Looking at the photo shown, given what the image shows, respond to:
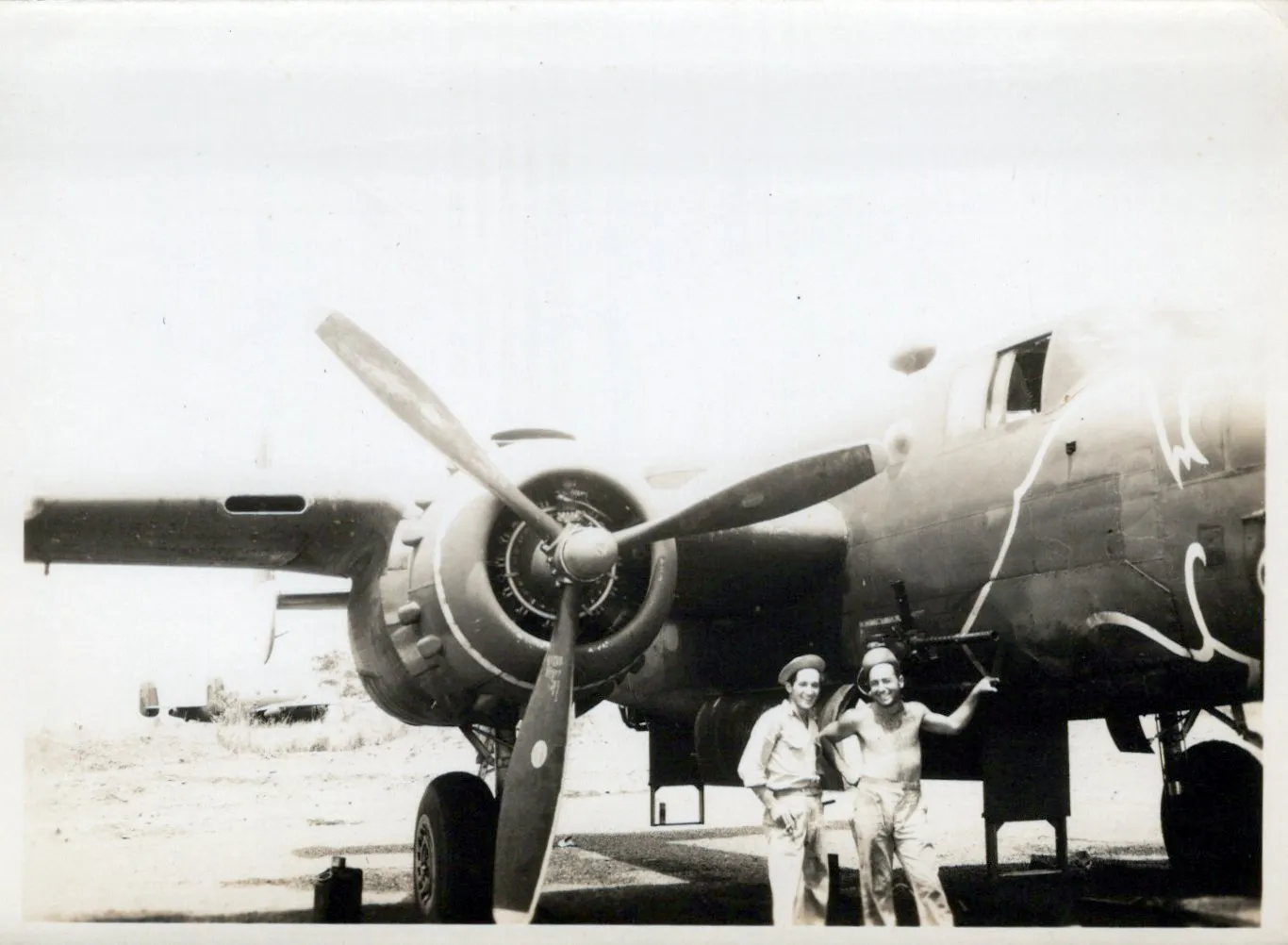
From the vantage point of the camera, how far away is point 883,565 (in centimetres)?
667

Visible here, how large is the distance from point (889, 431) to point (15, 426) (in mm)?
5092

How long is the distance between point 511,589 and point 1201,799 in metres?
4.32

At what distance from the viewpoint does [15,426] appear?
6.88 metres

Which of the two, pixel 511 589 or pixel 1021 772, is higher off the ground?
pixel 511 589

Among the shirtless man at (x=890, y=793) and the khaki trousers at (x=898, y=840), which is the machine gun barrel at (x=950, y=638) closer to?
the shirtless man at (x=890, y=793)

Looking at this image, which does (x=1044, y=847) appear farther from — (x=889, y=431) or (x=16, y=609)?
(x=16, y=609)

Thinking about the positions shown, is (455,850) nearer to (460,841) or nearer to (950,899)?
(460,841)

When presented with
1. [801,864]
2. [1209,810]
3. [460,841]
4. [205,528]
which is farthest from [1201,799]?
[205,528]

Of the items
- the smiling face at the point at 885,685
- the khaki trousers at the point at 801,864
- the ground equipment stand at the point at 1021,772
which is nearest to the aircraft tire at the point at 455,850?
the khaki trousers at the point at 801,864

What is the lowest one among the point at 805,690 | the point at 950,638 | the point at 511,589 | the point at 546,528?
the point at 805,690

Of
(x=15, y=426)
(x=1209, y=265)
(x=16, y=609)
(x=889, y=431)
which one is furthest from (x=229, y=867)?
(x=1209, y=265)

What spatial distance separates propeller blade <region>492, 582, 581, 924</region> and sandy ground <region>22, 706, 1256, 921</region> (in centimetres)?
75

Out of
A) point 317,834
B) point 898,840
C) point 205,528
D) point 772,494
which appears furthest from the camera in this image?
point 317,834

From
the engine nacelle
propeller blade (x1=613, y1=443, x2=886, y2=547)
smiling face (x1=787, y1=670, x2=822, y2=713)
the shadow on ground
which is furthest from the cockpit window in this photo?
the shadow on ground
